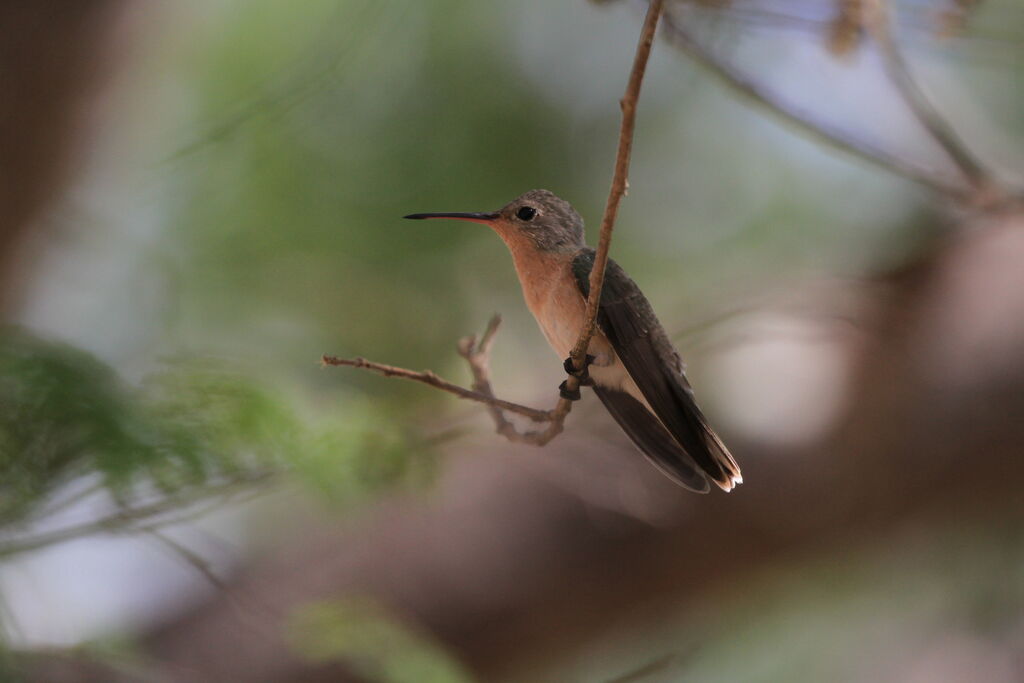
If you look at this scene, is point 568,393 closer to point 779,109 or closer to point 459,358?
point 779,109

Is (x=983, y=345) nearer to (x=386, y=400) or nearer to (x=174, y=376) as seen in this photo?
(x=386, y=400)

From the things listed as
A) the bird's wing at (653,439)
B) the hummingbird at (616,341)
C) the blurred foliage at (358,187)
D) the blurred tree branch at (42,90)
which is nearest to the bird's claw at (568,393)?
the hummingbird at (616,341)

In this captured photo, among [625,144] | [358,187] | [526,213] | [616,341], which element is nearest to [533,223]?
[526,213]

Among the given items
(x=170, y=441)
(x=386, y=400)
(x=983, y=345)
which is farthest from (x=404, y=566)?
(x=983, y=345)

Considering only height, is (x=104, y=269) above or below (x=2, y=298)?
above

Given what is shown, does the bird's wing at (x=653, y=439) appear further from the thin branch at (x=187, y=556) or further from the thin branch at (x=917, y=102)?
the thin branch at (x=917, y=102)

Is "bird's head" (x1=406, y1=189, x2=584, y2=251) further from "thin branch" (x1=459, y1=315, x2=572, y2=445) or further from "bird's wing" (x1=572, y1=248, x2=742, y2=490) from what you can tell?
"thin branch" (x1=459, y1=315, x2=572, y2=445)

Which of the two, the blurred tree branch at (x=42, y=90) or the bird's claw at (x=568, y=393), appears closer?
the bird's claw at (x=568, y=393)
